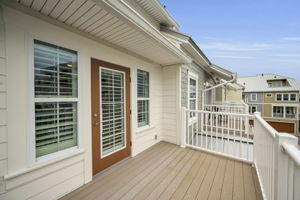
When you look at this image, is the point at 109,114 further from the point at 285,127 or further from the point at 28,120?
the point at 285,127

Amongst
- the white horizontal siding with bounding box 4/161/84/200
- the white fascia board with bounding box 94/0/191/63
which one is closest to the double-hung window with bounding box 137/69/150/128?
the white fascia board with bounding box 94/0/191/63

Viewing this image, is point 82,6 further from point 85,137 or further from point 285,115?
point 285,115

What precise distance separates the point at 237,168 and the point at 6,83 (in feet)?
12.5

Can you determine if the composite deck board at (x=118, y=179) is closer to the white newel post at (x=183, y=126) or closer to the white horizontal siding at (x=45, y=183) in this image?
the white horizontal siding at (x=45, y=183)

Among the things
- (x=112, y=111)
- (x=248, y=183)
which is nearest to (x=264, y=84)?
(x=248, y=183)

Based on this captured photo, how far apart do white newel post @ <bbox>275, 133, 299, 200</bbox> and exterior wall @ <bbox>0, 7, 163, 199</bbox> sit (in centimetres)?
236

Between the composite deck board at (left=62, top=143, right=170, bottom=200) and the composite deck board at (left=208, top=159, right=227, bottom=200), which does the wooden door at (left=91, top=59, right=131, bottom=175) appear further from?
the composite deck board at (left=208, top=159, right=227, bottom=200)

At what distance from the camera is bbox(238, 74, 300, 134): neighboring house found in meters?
13.5

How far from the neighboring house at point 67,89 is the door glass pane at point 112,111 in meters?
0.02

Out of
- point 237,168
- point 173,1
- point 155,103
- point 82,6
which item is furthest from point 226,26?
point 82,6

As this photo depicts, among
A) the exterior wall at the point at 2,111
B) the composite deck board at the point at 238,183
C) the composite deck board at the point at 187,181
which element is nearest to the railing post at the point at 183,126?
the composite deck board at the point at 187,181

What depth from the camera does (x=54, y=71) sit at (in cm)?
169

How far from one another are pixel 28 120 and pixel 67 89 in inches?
23.4

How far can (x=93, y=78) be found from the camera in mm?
2143
